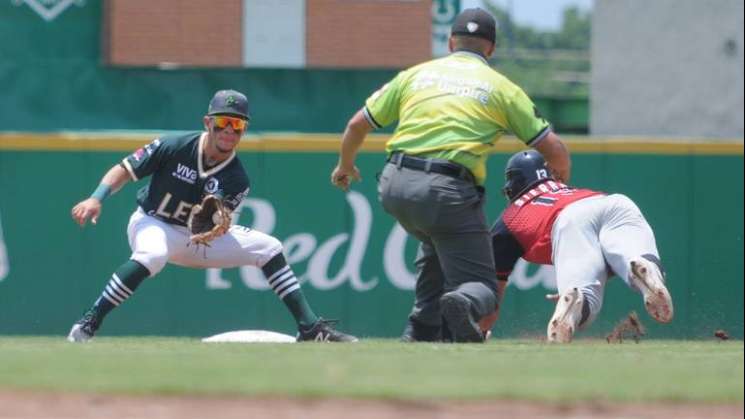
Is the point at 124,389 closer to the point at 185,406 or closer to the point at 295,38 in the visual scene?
the point at 185,406

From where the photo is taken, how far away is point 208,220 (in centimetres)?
1017

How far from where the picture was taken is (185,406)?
21.5 feet

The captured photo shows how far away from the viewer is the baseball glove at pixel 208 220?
1007 centimetres

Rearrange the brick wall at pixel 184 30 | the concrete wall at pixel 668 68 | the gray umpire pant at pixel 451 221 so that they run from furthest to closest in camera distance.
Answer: the concrete wall at pixel 668 68 → the brick wall at pixel 184 30 → the gray umpire pant at pixel 451 221

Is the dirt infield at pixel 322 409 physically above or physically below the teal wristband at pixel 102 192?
below

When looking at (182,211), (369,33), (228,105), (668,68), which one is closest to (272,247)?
(182,211)

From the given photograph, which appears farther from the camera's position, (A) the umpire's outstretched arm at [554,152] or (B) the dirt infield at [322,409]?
(A) the umpire's outstretched arm at [554,152]

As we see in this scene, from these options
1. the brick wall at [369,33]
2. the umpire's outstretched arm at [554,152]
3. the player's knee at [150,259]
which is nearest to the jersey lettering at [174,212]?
the player's knee at [150,259]

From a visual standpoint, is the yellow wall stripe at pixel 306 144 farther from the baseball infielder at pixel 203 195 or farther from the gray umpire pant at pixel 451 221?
the gray umpire pant at pixel 451 221

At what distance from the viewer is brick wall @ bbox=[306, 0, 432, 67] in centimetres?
1769

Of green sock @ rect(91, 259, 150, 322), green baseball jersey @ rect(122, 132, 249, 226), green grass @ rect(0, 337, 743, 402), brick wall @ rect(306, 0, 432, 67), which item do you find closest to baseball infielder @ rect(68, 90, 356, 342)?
green baseball jersey @ rect(122, 132, 249, 226)

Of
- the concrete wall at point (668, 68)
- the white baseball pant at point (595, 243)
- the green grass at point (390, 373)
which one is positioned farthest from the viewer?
the concrete wall at point (668, 68)

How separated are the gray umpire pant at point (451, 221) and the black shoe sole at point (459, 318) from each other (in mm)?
58

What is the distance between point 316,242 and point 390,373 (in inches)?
256
